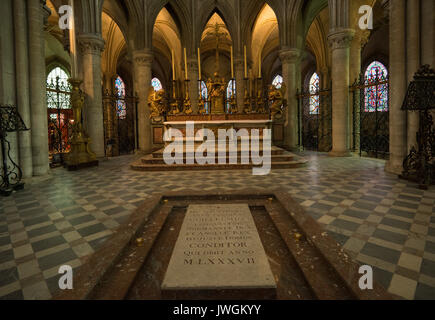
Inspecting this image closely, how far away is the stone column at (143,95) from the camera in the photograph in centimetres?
1465

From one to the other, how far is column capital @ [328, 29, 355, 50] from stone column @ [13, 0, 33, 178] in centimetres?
1120

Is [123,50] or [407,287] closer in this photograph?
[407,287]

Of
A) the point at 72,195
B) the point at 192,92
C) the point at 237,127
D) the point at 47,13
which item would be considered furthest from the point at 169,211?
the point at 192,92

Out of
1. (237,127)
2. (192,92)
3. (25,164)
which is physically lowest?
(25,164)

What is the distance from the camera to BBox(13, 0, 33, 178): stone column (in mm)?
6570

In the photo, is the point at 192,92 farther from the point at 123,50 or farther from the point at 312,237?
the point at 312,237

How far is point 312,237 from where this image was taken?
273 cm

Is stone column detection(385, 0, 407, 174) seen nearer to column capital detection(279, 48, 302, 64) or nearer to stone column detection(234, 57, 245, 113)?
column capital detection(279, 48, 302, 64)

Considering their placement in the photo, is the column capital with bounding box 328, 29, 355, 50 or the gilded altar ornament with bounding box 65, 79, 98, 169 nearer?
the gilded altar ornament with bounding box 65, 79, 98, 169

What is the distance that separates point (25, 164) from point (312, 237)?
729cm

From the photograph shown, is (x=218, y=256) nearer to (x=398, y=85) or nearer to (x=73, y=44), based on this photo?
(x=398, y=85)

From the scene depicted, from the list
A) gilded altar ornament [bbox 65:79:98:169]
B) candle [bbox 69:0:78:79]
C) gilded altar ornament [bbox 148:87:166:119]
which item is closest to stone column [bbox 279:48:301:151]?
gilded altar ornament [bbox 148:87:166:119]

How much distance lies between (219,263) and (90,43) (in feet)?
38.5
